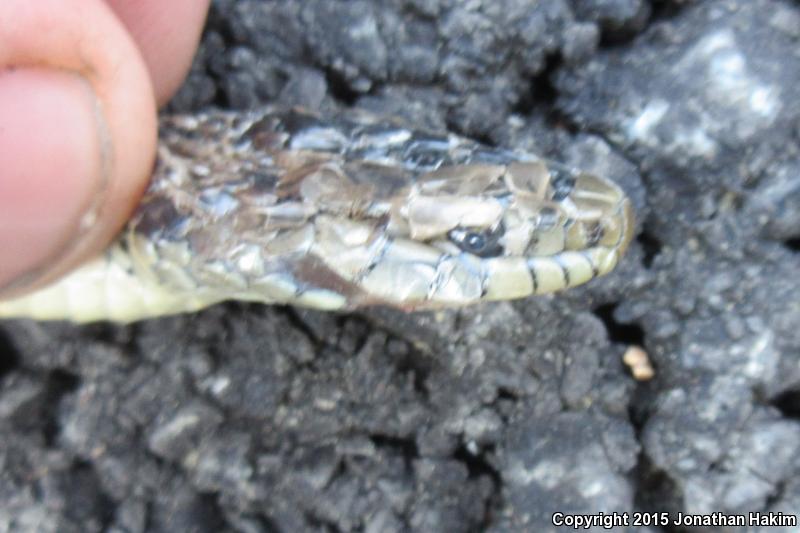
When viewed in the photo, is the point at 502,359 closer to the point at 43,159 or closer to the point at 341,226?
the point at 341,226

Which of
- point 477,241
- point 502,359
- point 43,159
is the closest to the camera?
point 43,159

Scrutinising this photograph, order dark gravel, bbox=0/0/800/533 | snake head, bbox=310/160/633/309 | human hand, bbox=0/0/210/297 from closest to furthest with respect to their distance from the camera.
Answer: human hand, bbox=0/0/210/297 < snake head, bbox=310/160/633/309 < dark gravel, bbox=0/0/800/533

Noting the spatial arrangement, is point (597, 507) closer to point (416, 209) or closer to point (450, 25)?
point (416, 209)

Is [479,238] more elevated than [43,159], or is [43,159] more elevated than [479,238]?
[43,159]

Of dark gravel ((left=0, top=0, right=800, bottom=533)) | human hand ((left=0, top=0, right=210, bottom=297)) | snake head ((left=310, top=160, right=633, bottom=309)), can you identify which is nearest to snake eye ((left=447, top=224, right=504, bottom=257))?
snake head ((left=310, top=160, right=633, bottom=309))

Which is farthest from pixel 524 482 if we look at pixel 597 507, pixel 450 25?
pixel 450 25

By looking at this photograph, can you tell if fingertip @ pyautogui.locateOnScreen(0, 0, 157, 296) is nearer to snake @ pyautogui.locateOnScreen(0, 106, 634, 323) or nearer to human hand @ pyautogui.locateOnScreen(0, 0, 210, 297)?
human hand @ pyautogui.locateOnScreen(0, 0, 210, 297)

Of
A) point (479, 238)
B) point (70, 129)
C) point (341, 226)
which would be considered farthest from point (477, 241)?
point (70, 129)
